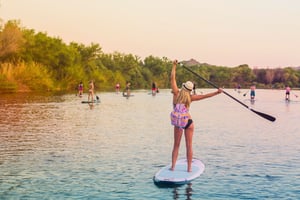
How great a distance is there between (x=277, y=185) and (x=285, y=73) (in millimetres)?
189941

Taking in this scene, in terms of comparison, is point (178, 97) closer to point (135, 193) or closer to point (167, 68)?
point (135, 193)

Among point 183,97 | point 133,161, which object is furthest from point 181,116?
point 133,161

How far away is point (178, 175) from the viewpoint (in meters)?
11.6

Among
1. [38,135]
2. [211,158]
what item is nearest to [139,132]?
[38,135]

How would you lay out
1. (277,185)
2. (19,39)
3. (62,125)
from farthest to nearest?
(19,39)
(62,125)
(277,185)

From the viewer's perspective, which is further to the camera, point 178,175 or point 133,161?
point 133,161

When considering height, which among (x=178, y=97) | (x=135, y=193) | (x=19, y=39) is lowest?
(x=135, y=193)

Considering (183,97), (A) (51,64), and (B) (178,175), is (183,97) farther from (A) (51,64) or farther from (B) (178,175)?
(A) (51,64)

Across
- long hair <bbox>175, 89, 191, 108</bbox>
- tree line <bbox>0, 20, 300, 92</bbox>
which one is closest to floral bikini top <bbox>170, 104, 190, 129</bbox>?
long hair <bbox>175, 89, 191, 108</bbox>

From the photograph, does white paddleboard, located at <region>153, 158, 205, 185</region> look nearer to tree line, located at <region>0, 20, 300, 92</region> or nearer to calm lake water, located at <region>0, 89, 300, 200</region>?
calm lake water, located at <region>0, 89, 300, 200</region>

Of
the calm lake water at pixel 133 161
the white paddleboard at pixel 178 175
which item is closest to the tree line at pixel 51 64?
the calm lake water at pixel 133 161

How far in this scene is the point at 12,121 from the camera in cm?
2644

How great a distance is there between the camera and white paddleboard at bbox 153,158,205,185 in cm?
1116

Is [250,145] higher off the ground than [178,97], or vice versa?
[178,97]
